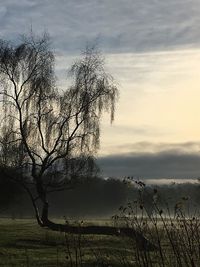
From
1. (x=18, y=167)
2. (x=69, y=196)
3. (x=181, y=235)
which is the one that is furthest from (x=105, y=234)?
(x=69, y=196)

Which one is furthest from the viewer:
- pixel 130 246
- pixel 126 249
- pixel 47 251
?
pixel 47 251

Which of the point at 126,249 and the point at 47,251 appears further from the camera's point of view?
the point at 47,251

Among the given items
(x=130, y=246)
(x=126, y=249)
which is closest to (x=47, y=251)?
(x=126, y=249)

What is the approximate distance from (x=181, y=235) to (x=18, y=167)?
82.9ft

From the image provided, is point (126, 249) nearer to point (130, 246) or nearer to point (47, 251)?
point (47, 251)

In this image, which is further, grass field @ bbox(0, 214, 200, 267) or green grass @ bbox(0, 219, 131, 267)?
green grass @ bbox(0, 219, 131, 267)

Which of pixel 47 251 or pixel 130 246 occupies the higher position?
pixel 130 246

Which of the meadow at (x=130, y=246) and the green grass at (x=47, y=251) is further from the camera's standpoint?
the green grass at (x=47, y=251)

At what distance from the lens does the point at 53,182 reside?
32.9 metres

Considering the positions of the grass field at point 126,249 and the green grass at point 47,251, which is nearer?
the grass field at point 126,249

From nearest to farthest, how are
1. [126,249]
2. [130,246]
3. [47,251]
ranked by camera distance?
[130,246]
[126,249]
[47,251]

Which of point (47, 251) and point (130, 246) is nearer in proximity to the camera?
point (130, 246)

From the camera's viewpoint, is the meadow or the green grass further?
the green grass

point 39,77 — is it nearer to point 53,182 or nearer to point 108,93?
point 108,93
